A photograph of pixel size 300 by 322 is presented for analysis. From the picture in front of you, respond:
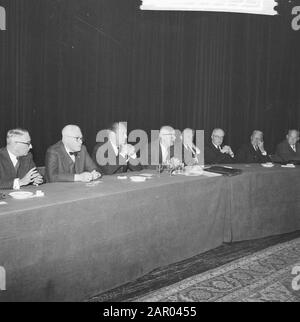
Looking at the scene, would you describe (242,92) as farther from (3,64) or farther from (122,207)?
(122,207)

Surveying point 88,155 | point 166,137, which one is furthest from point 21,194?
point 166,137

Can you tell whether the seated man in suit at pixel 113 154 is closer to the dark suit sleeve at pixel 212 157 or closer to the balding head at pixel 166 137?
the balding head at pixel 166 137

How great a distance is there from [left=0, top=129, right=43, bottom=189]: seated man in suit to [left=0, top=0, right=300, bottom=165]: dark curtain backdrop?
1567 millimetres

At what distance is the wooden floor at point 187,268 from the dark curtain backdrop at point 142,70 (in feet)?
8.89

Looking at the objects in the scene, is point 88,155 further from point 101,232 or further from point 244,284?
point 244,284

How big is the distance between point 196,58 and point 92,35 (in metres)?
1.90

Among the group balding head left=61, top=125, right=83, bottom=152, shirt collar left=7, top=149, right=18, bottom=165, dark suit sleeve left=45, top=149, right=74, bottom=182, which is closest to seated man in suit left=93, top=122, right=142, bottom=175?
balding head left=61, top=125, right=83, bottom=152

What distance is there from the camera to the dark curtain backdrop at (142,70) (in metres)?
4.79

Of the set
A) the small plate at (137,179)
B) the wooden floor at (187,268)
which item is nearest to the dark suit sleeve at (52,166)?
the small plate at (137,179)

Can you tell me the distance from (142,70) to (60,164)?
9.49 ft

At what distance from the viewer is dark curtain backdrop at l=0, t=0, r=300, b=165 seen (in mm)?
4793

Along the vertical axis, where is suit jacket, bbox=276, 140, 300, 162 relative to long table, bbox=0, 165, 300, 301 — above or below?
above

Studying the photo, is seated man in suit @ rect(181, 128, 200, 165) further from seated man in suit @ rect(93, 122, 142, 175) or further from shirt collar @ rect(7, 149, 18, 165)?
shirt collar @ rect(7, 149, 18, 165)
